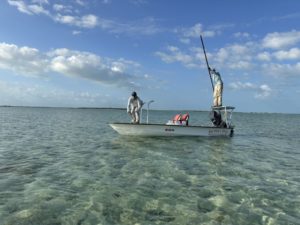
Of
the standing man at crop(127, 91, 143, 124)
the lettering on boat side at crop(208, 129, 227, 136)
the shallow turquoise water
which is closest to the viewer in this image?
the shallow turquoise water

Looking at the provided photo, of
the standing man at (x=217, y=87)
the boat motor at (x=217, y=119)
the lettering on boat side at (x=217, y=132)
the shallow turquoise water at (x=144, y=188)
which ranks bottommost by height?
the shallow turquoise water at (x=144, y=188)

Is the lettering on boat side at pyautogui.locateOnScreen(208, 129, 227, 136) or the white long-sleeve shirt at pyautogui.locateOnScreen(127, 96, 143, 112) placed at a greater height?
the white long-sleeve shirt at pyautogui.locateOnScreen(127, 96, 143, 112)

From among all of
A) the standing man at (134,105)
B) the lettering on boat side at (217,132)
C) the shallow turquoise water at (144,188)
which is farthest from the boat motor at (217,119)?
the shallow turquoise water at (144,188)

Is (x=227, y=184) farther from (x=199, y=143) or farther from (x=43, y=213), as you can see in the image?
(x=199, y=143)

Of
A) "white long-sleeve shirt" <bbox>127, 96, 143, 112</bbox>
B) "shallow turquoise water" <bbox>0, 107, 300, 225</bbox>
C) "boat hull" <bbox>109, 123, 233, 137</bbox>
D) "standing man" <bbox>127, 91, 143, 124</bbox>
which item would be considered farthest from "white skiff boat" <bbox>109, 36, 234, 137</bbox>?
"shallow turquoise water" <bbox>0, 107, 300, 225</bbox>

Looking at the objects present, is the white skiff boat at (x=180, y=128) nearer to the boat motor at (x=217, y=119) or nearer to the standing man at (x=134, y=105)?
the boat motor at (x=217, y=119)

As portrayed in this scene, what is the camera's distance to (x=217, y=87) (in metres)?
24.7

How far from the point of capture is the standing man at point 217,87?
24328mm

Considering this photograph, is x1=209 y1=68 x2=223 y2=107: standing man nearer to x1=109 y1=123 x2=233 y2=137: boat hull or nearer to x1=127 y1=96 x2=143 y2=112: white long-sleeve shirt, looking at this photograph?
x1=109 y1=123 x2=233 y2=137: boat hull

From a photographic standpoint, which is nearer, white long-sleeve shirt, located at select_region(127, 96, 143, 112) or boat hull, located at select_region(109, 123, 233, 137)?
boat hull, located at select_region(109, 123, 233, 137)

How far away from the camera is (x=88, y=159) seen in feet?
44.4

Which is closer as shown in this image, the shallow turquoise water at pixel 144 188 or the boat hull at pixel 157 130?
the shallow turquoise water at pixel 144 188

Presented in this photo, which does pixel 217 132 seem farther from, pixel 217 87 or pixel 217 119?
pixel 217 87

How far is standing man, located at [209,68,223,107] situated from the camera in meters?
24.3
